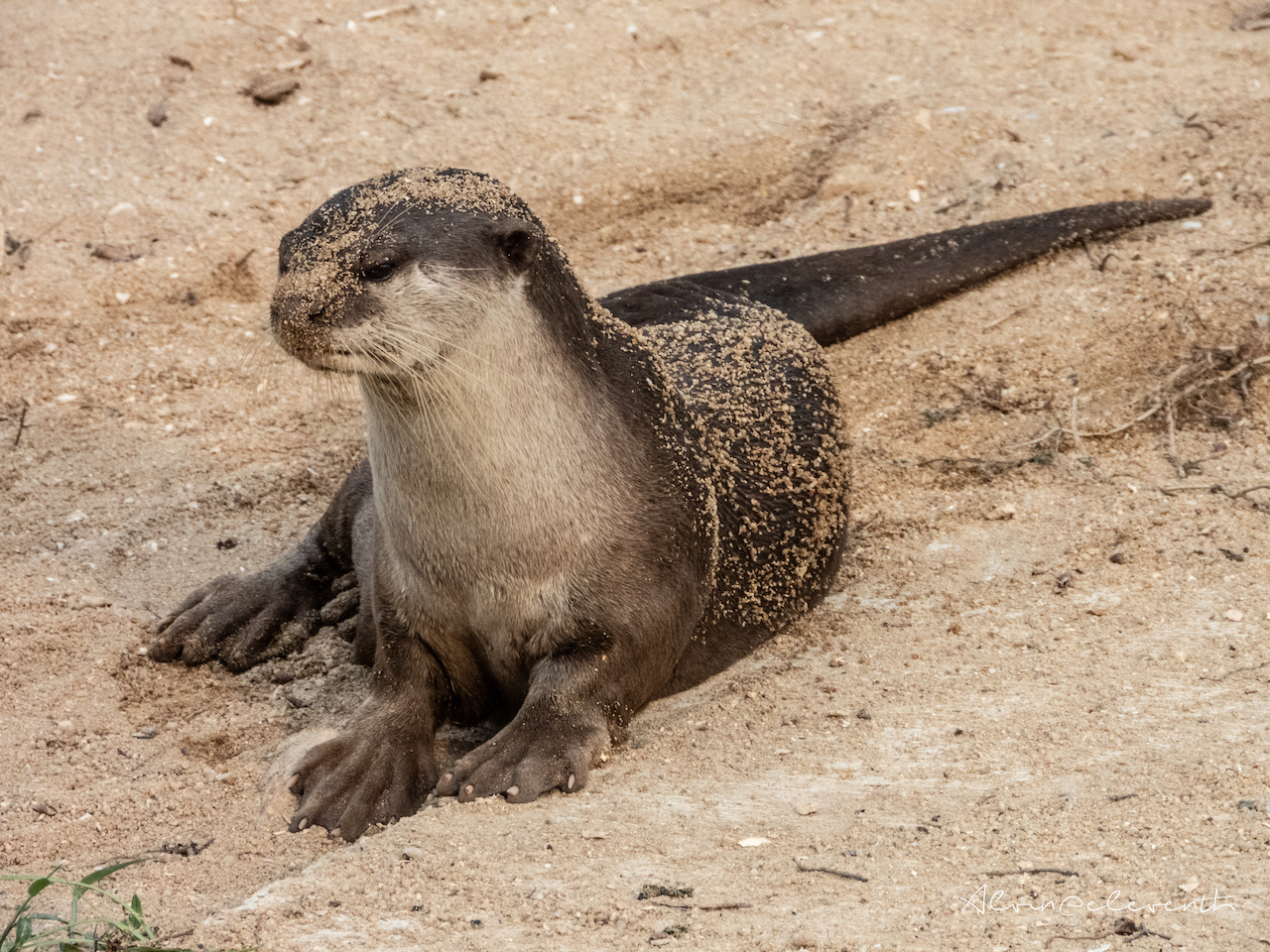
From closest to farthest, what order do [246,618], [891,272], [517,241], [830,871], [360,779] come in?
[830,871] < [517,241] < [360,779] < [246,618] < [891,272]

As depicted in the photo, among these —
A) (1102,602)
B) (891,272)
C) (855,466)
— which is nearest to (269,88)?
(891,272)

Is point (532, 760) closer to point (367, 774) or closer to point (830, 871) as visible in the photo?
point (367, 774)

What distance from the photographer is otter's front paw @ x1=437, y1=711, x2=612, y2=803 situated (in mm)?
2736

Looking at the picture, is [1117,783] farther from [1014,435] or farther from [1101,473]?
[1014,435]

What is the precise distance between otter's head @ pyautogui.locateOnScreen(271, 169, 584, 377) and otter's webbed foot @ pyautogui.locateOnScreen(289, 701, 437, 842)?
0.83m

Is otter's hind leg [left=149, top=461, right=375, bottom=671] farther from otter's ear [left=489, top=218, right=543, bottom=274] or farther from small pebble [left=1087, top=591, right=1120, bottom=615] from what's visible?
small pebble [left=1087, top=591, right=1120, bottom=615]

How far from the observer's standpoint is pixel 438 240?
265cm

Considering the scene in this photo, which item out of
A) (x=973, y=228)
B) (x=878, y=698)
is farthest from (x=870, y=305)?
(x=878, y=698)

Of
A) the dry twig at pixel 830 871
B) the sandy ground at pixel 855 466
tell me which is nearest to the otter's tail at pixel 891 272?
the sandy ground at pixel 855 466

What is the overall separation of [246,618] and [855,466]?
185cm

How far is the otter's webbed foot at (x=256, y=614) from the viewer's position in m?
3.60

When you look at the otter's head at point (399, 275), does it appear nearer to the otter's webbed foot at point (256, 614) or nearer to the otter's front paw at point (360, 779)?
the otter's front paw at point (360, 779)

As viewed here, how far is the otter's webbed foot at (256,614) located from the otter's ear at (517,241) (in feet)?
4.82

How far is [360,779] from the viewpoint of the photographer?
288 cm
